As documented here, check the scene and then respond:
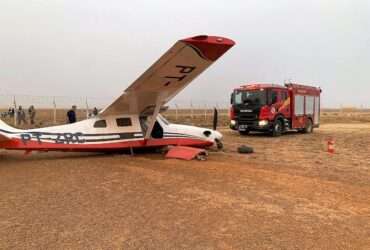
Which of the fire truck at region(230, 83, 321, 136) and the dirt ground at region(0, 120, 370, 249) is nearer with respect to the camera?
the dirt ground at region(0, 120, 370, 249)

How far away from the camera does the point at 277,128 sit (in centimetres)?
2350

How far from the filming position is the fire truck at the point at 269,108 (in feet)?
75.0

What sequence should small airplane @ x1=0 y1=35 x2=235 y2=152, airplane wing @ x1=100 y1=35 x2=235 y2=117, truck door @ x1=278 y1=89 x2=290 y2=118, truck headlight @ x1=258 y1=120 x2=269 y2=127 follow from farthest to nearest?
1. truck door @ x1=278 y1=89 x2=290 y2=118
2. truck headlight @ x1=258 y1=120 x2=269 y2=127
3. small airplane @ x1=0 y1=35 x2=235 y2=152
4. airplane wing @ x1=100 y1=35 x2=235 y2=117

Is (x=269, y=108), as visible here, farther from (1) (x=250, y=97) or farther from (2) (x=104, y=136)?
(2) (x=104, y=136)

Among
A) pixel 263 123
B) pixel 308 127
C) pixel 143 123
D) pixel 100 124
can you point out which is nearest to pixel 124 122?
pixel 143 123

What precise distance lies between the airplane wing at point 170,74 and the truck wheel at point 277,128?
473 inches

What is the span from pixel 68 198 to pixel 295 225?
4.16 meters

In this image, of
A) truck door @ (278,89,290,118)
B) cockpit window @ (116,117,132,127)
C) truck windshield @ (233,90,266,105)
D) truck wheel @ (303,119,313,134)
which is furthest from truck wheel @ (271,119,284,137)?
cockpit window @ (116,117,132,127)

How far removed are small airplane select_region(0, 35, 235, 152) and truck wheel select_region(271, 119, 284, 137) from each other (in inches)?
372

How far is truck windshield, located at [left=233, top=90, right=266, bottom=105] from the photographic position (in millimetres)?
22891

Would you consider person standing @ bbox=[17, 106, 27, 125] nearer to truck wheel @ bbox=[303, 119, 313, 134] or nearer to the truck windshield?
the truck windshield

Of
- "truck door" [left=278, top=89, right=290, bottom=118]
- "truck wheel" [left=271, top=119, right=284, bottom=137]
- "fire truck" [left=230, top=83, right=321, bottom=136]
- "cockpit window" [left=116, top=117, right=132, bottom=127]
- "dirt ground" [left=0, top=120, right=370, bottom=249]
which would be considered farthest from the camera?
"truck door" [left=278, top=89, right=290, bottom=118]

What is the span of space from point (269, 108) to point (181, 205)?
17.2m

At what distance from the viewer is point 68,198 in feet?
22.9
